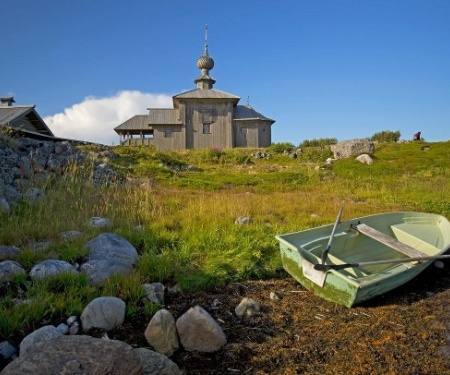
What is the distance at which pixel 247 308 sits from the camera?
421cm

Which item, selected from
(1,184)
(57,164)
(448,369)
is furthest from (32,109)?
(448,369)

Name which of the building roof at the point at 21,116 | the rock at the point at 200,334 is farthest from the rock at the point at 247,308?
the building roof at the point at 21,116

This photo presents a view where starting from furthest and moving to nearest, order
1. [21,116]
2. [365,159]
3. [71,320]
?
1. [21,116]
2. [365,159]
3. [71,320]

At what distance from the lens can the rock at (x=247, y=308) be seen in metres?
4.18

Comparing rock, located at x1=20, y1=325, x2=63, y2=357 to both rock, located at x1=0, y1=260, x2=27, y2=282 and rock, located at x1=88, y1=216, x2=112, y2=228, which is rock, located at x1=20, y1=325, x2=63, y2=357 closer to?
rock, located at x1=0, y1=260, x2=27, y2=282

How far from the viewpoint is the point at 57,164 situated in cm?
1191

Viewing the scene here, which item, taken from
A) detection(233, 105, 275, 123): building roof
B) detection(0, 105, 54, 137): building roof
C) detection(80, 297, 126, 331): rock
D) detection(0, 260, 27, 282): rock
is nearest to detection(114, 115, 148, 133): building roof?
detection(233, 105, 275, 123): building roof

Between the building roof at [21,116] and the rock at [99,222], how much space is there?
15.8m

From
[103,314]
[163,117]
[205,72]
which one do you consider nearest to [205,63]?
[205,72]

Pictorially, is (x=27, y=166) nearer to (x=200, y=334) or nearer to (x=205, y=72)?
(x=200, y=334)

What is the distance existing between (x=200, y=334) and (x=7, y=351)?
1.71 meters

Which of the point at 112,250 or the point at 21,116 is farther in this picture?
the point at 21,116

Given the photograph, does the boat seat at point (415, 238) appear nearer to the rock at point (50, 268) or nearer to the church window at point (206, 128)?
the rock at point (50, 268)

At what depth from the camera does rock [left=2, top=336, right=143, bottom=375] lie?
2338 millimetres
